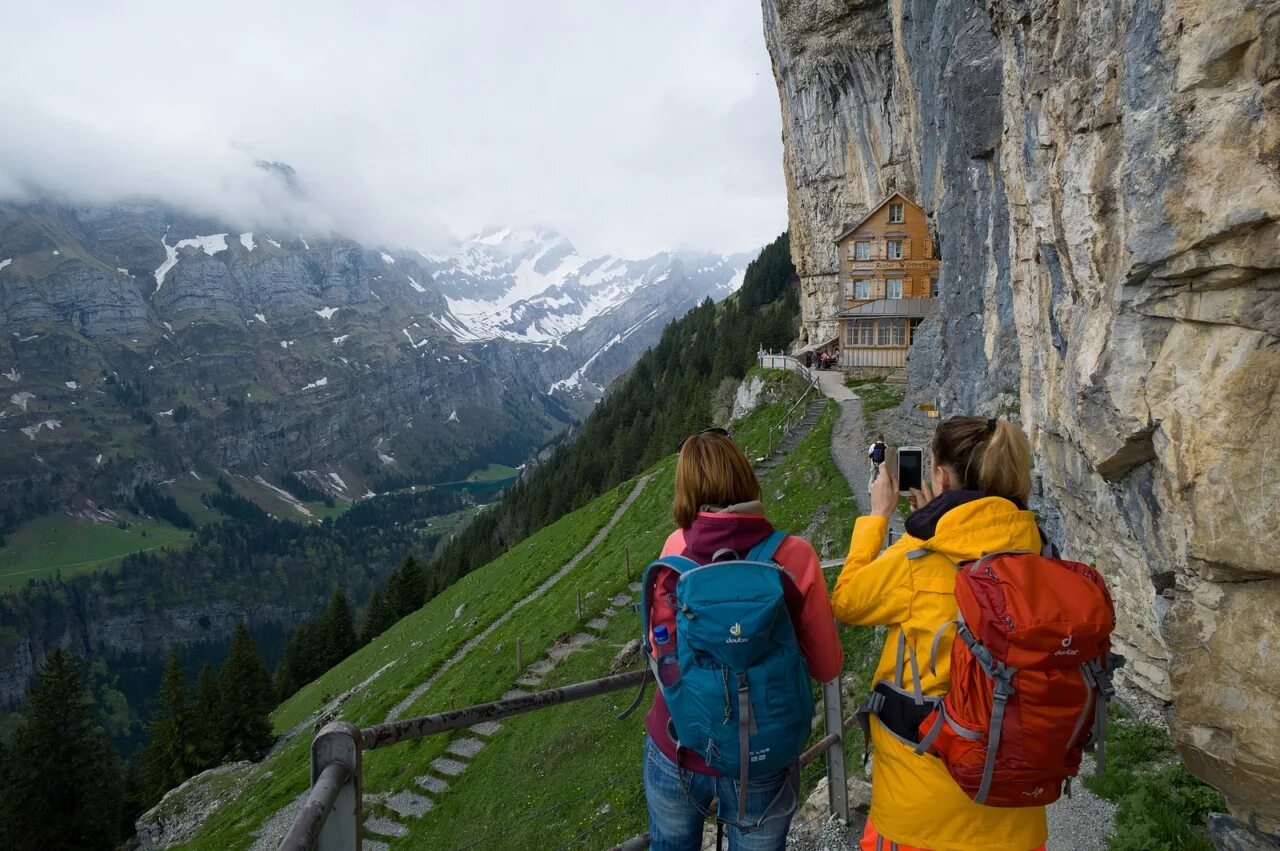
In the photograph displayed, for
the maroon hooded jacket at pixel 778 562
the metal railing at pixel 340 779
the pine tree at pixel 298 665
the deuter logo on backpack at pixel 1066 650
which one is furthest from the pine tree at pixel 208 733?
the deuter logo on backpack at pixel 1066 650

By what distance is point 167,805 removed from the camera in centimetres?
3872

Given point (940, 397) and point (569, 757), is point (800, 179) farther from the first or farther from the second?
point (569, 757)

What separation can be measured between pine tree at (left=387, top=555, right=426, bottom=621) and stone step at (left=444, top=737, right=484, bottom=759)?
55.7 meters

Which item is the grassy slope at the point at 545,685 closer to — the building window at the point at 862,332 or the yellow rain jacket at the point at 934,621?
the yellow rain jacket at the point at 934,621

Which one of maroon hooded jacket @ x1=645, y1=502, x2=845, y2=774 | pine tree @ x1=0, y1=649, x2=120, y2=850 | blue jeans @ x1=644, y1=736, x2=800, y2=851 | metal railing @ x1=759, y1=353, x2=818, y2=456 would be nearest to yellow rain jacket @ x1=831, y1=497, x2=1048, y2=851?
maroon hooded jacket @ x1=645, y1=502, x2=845, y2=774

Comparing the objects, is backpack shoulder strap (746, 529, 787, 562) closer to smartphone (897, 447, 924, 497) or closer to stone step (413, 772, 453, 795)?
smartphone (897, 447, 924, 497)

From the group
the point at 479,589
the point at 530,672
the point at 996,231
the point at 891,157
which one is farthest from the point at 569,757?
the point at 891,157

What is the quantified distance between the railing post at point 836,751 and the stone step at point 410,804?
1768 centimetres

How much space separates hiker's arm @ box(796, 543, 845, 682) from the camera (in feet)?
12.5

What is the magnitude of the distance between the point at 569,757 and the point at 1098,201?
55.8 feet

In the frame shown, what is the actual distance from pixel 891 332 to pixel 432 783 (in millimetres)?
39441

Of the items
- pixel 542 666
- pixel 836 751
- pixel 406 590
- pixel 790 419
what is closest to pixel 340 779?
pixel 836 751

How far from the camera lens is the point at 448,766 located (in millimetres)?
22406

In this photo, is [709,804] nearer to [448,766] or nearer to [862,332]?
[448,766]
